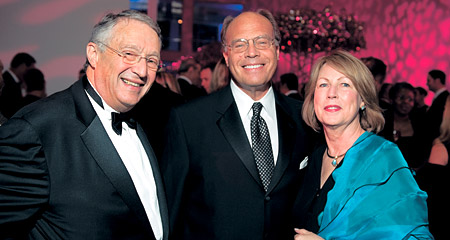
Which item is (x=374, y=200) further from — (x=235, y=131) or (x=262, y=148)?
Answer: (x=235, y=131)

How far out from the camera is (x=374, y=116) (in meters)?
2.12

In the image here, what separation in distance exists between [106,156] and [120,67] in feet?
1.16

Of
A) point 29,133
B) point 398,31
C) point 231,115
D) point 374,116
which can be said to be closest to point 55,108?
point 29,133

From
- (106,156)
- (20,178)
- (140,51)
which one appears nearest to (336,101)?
(140,51)

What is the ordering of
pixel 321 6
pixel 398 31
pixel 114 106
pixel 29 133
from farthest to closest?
pixel 321 6 < pixel 398 31 < pixel 114 106 < pixel 29 133

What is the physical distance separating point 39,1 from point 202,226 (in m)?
2.71

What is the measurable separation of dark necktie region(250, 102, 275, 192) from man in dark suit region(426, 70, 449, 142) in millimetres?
2224

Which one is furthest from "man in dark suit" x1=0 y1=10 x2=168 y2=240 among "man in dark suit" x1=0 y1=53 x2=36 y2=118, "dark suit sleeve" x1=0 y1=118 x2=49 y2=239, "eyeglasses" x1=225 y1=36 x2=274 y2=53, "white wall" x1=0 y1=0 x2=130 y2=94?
"man in dark suit" x1=0 y1=53 x2=36 y2=118

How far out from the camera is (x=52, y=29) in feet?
12.2

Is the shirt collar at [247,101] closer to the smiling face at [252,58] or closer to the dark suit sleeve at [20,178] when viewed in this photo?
the smiling face at [252,58]

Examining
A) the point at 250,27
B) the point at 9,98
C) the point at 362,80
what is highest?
the point at 250,27

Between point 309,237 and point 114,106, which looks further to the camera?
point 309,237

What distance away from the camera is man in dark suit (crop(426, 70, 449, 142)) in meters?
4.31

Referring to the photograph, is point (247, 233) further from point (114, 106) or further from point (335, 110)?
point (114, 106)
